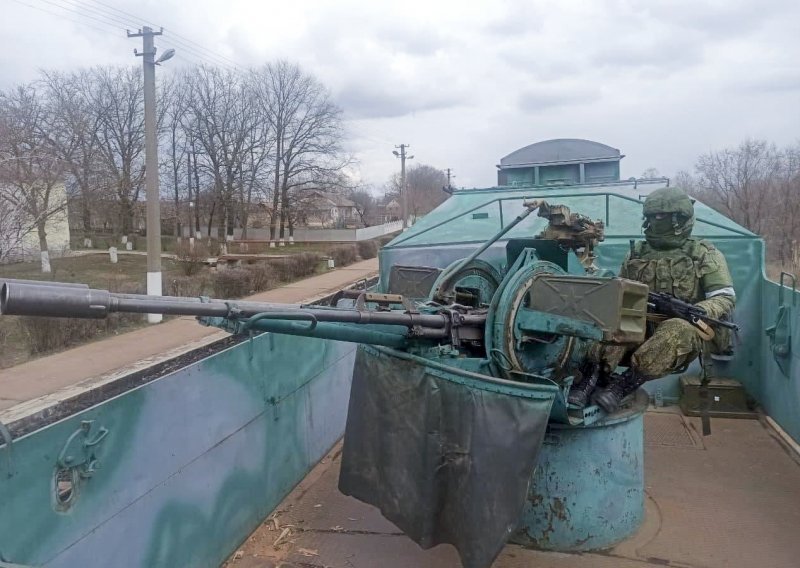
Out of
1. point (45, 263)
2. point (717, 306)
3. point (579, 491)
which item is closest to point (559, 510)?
point (579, 491)

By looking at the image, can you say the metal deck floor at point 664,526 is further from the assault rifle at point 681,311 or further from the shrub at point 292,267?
the shrub at point 292,267

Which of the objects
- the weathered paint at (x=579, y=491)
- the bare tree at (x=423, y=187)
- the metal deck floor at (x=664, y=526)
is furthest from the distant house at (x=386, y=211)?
the weathered paint at (x=579, y=491)

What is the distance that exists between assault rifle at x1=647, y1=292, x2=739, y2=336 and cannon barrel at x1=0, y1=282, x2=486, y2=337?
1219 millimetres

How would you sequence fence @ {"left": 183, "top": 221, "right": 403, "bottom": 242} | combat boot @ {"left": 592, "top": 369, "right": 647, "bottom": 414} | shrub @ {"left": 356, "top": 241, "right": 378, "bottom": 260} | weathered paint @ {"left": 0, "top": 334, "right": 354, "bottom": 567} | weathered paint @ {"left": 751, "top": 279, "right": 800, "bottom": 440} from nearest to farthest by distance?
weathered paint @ {"left": 0, "top": 334, "right": 354, "bottom": 567}, combat boot @ {"left": 592, "top": 369, "right": 647, "bottom": 414}, weathered paint @ {"left": 751, "top": 279, "right": 800, "bottom": 440}, shrub @ {"left": 356, "top": 241, "right": 378, "bottom": 260}, fence @ {"left": 183, "top": 221, "right": 403, "bottom": 242}

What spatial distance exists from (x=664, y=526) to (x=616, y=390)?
101cm

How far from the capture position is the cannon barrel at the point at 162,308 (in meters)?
2.07

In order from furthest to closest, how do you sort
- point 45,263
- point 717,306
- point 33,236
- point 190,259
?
1. point 33,236
2. point 45,263
3. point 190,259
4. point 717,306

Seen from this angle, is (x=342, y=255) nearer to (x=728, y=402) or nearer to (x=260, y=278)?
(x=260, y=278)

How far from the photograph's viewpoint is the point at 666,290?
15.4 feet

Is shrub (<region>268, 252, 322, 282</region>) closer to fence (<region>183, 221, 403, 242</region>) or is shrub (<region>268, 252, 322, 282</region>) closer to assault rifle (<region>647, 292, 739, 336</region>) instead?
assault rifle (<region>647, 292, 739, 336</region>)

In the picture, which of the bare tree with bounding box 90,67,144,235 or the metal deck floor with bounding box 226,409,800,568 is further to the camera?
the bare tree with bounding box 90,67,144,235

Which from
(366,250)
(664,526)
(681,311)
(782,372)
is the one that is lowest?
(664,526)

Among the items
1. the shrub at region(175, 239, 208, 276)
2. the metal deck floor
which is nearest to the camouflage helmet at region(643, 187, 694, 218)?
the metal deck floor

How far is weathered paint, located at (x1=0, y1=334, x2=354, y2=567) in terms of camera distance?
266 centimetres
